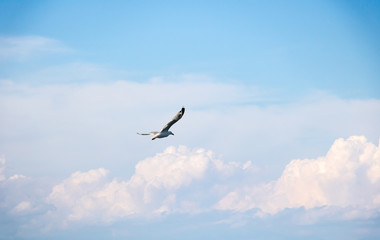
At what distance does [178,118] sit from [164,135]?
9.21 meters

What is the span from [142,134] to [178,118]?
35.1 feet

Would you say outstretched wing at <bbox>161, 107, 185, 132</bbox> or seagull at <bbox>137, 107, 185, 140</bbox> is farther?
seagull at <bbox>137, 107, 185, 140</bbox>

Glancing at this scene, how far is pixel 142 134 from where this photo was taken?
13050 centimetres

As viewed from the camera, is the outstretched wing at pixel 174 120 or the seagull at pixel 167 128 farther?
the seagull at pixel 167 128

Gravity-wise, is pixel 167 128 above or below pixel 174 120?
above

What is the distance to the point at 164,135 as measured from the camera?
132 m

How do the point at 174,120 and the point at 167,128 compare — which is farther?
the point at 167,128

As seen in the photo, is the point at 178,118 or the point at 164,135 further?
the point at 164,135

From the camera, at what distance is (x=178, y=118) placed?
406 feet

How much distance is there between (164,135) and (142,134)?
4.65 meters
